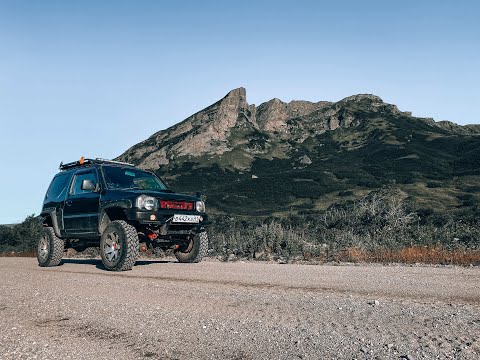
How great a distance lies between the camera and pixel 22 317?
15.7ft

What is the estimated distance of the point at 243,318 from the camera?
4344 mm

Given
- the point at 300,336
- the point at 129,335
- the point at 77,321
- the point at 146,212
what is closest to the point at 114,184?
the point at 146,212

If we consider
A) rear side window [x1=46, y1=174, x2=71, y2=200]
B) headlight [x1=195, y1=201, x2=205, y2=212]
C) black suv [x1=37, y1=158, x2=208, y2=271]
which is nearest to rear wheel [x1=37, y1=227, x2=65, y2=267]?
black suv [x1=37, y1=158, x2=208, y2=271]

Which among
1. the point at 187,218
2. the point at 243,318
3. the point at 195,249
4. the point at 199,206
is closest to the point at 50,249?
the point at 195,249

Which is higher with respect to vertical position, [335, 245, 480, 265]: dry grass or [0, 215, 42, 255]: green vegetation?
[0, 215, 42, 255]: green vegetation

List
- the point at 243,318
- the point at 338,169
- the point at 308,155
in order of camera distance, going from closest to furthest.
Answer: the point at 243,318 < the point at 338,169 < the point at 308,155

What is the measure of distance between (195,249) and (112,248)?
211 cm

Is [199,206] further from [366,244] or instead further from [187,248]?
[366,244]

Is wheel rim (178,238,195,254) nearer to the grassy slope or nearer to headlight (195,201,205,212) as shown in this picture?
headlight (195,201,205,212)

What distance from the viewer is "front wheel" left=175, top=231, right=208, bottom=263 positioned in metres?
10.5

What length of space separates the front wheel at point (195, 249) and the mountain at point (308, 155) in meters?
27.7

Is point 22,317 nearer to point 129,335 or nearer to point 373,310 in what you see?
point 129,335

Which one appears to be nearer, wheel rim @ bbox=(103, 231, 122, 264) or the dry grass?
wheel rim @ bbox=(103, 231, 122, 264)

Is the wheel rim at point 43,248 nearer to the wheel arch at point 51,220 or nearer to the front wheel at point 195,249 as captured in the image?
the wheel arch at point 51,220
